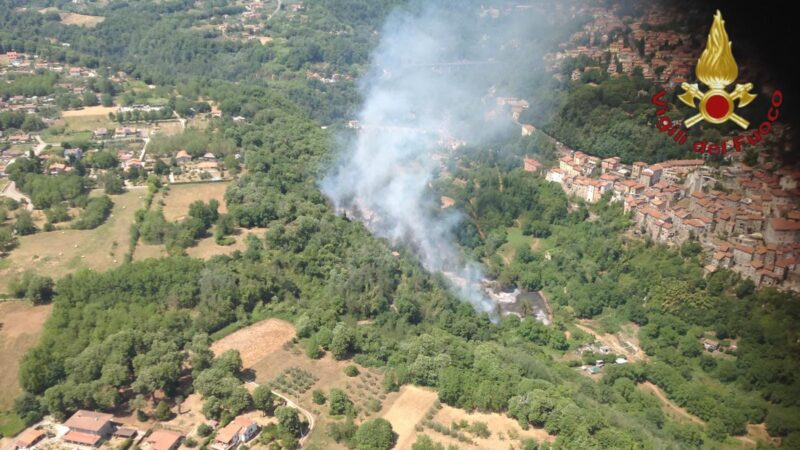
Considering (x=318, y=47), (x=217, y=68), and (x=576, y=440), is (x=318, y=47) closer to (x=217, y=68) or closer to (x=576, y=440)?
(x=217, y=68)

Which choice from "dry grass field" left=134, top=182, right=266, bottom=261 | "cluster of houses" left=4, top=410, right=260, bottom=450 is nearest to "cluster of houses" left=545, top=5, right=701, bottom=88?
"dry grass field" left=134, top=182, right=266, bottom=261

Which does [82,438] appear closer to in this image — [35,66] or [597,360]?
[597,360]

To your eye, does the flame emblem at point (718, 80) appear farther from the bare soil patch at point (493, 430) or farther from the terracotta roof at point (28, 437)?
the terracotta roof at point (28, 437)

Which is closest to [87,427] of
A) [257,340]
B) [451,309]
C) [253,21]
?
[257,340]

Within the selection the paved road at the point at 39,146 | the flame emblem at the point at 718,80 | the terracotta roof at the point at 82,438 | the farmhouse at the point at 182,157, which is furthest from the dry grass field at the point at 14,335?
the flame emblem at the point at 718,80

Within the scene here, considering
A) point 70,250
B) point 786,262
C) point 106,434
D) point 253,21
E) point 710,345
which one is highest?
point 786,262

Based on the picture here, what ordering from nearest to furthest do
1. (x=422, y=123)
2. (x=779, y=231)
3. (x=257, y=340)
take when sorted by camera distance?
(x=257, y=340) < (x=779, y=231) < (x=422, y=123)

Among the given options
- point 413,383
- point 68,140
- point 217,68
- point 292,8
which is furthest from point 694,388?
point 292,8
